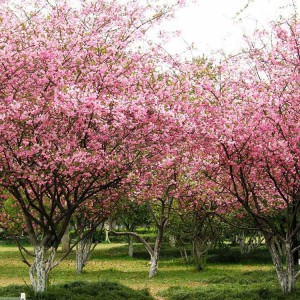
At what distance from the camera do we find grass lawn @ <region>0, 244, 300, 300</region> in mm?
14766

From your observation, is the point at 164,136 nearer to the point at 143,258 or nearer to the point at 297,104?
the point at 297,104

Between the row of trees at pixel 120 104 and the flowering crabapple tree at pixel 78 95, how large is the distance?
0.08 ft

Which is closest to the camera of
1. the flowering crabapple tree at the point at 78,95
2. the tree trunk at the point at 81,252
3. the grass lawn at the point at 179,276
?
the flowering crabapple tree at the point at 78,95

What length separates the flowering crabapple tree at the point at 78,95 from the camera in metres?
10.1

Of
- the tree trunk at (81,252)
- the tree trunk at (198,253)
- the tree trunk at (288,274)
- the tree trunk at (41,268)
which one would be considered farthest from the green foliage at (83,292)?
the tree trunk at (198,253)

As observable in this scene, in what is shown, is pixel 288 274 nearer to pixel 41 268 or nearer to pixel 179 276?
pixel 41 268

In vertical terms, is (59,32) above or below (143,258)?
above

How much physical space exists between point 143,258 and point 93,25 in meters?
27.2

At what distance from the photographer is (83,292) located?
1364cm

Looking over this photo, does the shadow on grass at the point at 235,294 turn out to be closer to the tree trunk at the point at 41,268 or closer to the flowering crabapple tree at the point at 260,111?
the flowering crabapple tree at the point at 260,111

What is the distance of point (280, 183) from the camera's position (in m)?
13.3

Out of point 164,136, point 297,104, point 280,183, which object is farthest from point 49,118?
point 280,183

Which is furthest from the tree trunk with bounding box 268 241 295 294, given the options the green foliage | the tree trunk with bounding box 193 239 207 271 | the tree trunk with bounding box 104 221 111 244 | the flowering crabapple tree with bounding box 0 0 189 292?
the tree trunk with bounding box 193 239 207 271

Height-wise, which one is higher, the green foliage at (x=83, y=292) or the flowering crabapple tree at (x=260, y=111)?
the flowering crabapple tree at (x=260, y=111)
